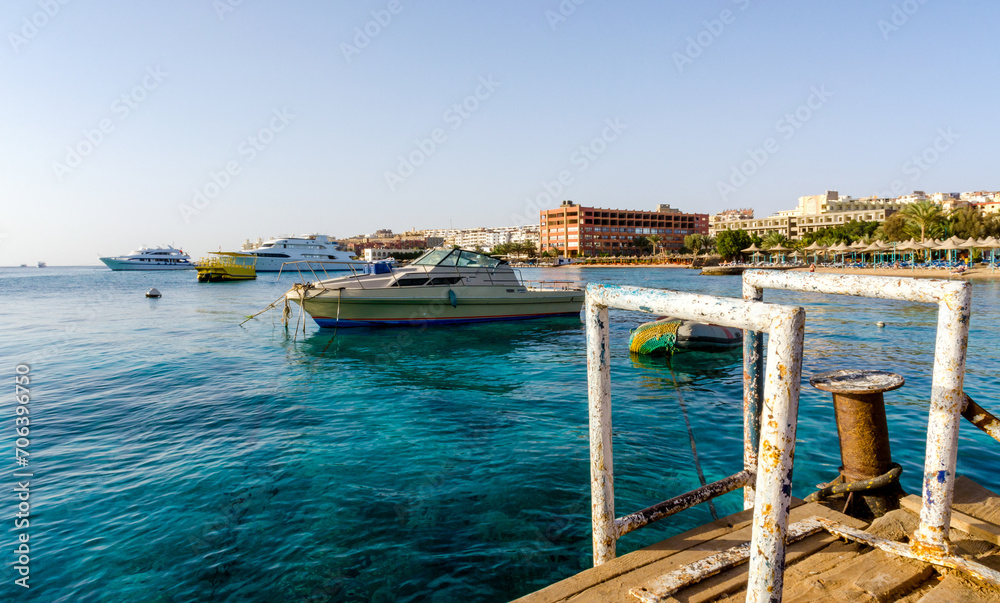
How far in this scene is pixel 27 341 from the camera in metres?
18.7

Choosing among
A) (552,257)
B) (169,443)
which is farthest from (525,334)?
(552,257)

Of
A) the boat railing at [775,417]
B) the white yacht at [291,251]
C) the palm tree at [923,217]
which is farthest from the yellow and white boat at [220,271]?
the palm tree at [923,217]

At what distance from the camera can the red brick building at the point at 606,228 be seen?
154m

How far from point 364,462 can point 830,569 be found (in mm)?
5446

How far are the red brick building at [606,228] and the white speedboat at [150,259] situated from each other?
3953 inches

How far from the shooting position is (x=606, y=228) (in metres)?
157

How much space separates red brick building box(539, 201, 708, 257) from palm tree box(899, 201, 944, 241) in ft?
278

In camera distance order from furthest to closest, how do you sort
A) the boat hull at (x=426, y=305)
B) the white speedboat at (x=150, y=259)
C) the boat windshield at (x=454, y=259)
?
the white speedboat at (x=150, y=259) < the boat windshield at (x=454, y=259) < the boat hull at (x=426, y=305)

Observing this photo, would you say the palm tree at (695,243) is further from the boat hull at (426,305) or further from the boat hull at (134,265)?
the boat hull at (426,305)

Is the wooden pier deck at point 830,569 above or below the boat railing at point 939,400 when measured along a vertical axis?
below

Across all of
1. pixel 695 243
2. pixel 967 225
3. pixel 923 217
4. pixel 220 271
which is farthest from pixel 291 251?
pixel 695 243

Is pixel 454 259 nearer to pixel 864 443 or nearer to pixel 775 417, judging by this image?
pixel 864 443

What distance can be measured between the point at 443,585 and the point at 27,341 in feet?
74.3

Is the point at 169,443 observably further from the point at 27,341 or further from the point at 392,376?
the point at 27,341
